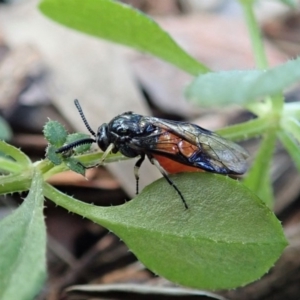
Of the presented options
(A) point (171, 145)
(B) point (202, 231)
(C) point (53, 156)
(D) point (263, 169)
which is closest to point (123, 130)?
(A) point (171, 145)

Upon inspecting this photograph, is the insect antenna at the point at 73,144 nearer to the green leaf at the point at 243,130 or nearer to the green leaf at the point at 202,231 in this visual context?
the green leaf at the point at 202,231

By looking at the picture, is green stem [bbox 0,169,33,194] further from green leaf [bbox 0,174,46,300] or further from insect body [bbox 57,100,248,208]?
insect body [bbox 57,100,248,208]

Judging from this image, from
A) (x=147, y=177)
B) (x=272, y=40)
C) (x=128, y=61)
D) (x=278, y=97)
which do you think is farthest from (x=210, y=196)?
(x=272, y=40)

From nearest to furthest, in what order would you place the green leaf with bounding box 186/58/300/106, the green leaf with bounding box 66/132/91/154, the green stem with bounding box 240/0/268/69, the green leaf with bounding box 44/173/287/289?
the green leaf with bounding box 186/58/300/106, the green leaf with bounding box 44/173/287/289, the green leaf with bounding box 66/132/91/154, the green stem with bounding box 240/0/268/69

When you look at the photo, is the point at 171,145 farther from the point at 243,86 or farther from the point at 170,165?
the point at 243,86

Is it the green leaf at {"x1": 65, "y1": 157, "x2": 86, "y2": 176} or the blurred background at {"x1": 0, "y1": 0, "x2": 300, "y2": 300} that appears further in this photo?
the blurred background at {"x1": 0, "y1": 0, "x2": 300, "y2": 300}

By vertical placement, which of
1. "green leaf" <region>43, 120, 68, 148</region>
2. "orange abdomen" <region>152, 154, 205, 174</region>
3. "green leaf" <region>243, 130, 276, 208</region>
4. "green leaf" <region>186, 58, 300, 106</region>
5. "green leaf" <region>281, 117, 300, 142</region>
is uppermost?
"green leaf" <region>186, 58, 300, 106</region>

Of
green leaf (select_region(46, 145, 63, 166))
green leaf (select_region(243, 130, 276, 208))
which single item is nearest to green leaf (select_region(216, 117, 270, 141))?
green leaf (select_region(243, 130, 276, 208))
